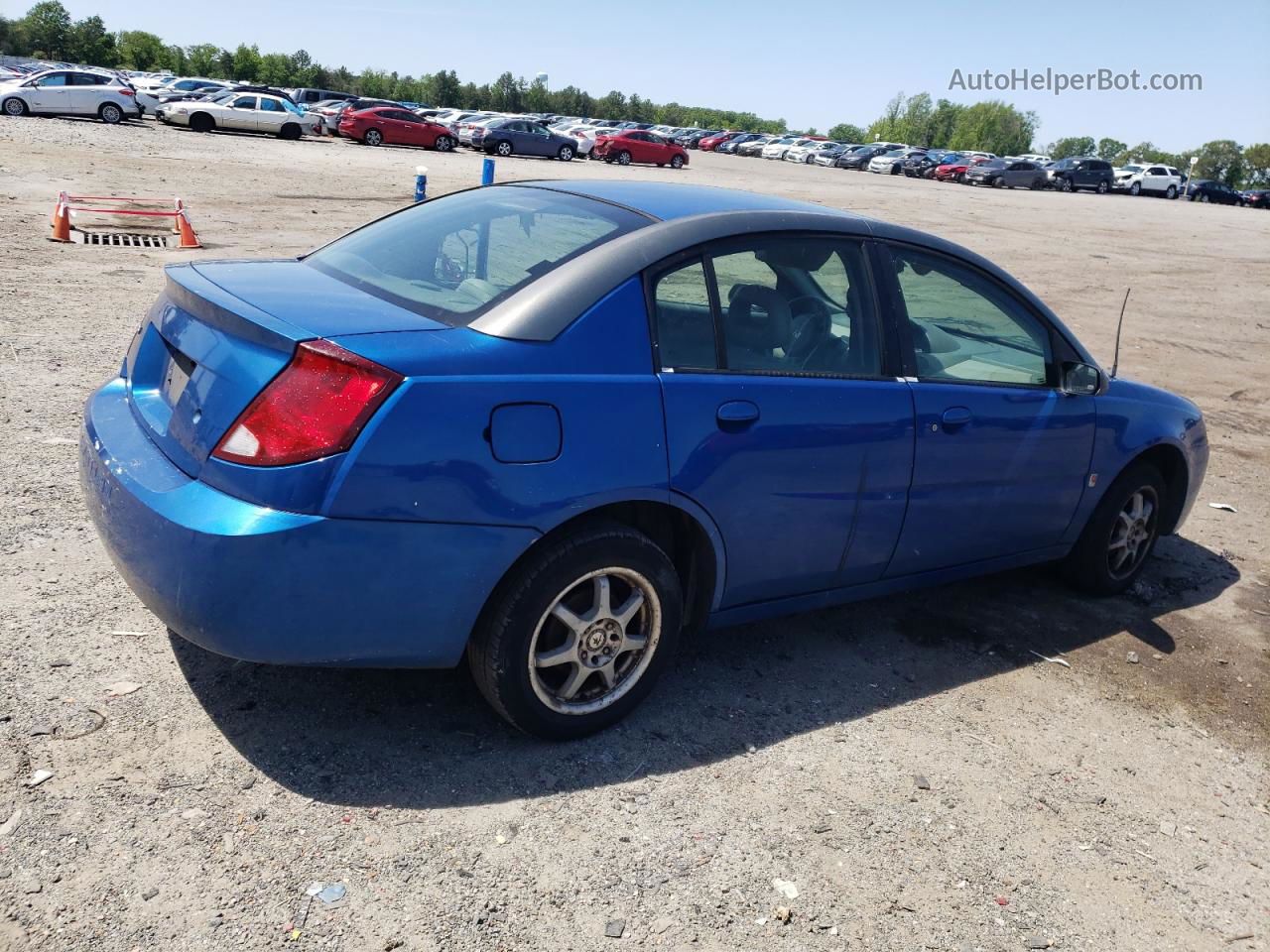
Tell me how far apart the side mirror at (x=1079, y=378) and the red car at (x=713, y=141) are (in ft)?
241

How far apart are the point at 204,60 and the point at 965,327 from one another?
Result: 97337mm

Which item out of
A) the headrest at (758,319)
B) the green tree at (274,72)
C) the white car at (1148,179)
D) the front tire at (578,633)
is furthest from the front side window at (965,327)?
the green tree at (274,72)

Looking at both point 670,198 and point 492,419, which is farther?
point 670,198

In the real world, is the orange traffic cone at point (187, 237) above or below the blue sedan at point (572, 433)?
below

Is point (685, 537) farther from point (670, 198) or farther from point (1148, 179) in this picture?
point (1148, 179)

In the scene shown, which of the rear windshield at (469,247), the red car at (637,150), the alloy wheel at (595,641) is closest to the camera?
the alloy wheel at (595,641)

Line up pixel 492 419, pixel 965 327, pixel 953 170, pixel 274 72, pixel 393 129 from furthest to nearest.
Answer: pixel 274 72, pixel 953 170, pixel 393 129, pixel 965 327, pixel 492 419

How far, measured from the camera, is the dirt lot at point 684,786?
2705 mm

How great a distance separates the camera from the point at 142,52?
90062 mm

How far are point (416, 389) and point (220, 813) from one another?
1282mm

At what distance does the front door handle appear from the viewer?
3.47 metres

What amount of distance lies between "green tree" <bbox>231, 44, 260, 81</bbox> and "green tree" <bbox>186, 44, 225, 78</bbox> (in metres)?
1.71

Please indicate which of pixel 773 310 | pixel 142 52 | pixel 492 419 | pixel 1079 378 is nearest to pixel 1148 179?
pixel 1079 378

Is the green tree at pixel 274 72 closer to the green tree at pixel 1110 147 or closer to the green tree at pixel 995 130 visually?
the green tree at pixel 995 130
